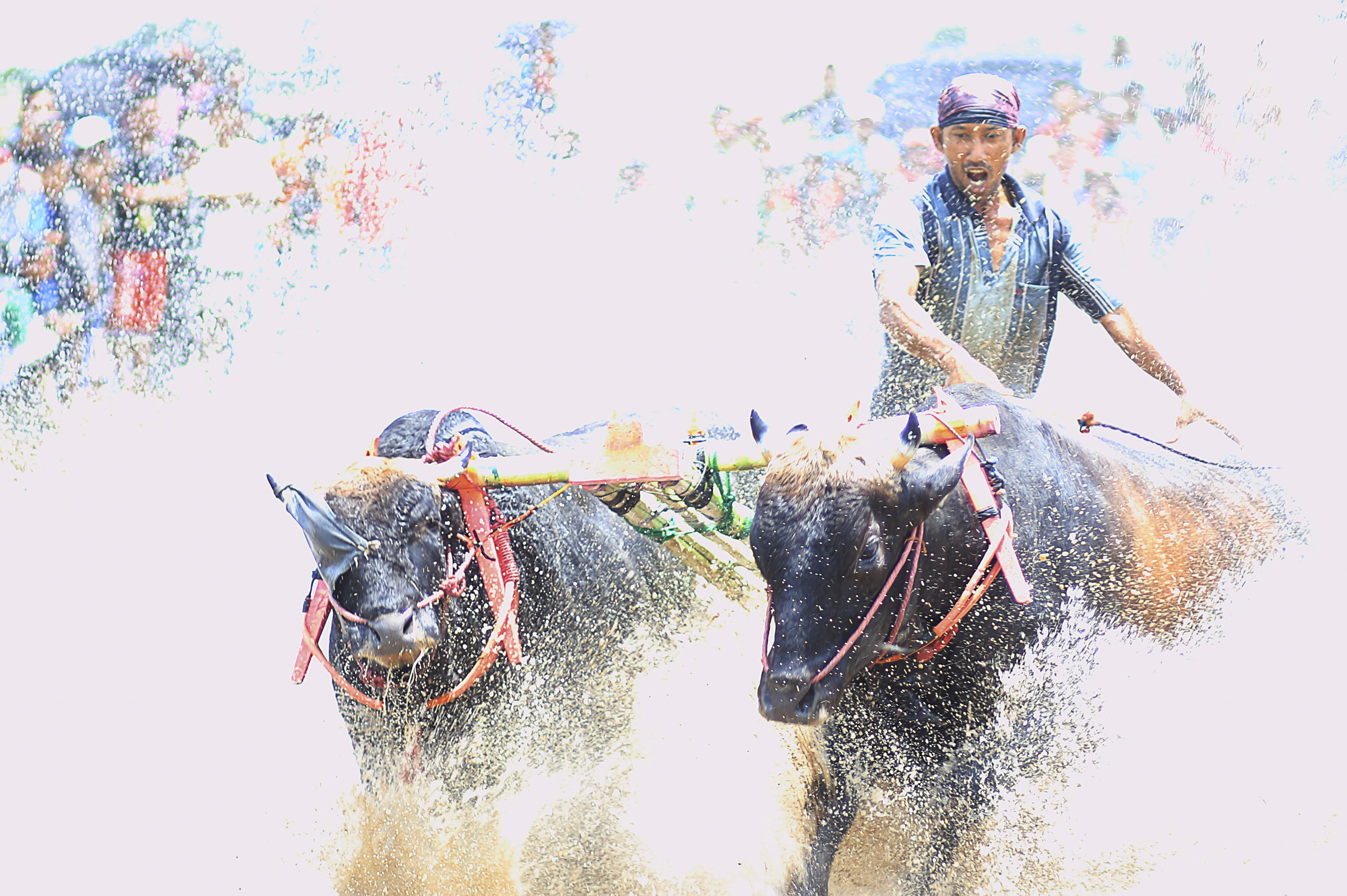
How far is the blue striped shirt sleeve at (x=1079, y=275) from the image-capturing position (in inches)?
153

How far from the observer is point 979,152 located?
146 inches

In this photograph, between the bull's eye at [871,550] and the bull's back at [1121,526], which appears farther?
the bull's back at [1121,526]

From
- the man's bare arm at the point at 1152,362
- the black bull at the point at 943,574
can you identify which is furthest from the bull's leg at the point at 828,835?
the man's bare arm at the point at 1152,362

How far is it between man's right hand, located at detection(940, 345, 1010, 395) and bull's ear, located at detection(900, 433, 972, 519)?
59 centimetres

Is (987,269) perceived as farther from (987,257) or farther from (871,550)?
(871,550)

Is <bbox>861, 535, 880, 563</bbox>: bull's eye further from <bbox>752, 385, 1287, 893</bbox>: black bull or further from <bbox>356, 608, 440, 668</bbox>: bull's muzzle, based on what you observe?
<bbox>356, 608, 440, 668</bbox>: bull's muzzle

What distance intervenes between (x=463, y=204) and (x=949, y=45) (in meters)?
3.99

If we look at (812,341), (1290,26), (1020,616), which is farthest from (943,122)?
(1290,26)

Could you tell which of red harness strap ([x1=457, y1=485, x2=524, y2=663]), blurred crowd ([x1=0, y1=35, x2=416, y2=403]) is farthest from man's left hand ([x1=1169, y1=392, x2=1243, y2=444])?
blurred crowd ([x1=0, y1=35, x2=416, y2=403])

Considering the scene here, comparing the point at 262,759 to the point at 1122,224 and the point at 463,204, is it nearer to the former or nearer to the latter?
the point at 463,204

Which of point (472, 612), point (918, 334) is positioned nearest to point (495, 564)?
point (472, 612)

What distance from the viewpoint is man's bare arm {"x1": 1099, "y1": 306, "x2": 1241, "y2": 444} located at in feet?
12.4

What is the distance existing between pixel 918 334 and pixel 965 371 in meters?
0.22

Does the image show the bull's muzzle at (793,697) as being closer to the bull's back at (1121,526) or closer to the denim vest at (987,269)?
the bull's back at (1121,526)
